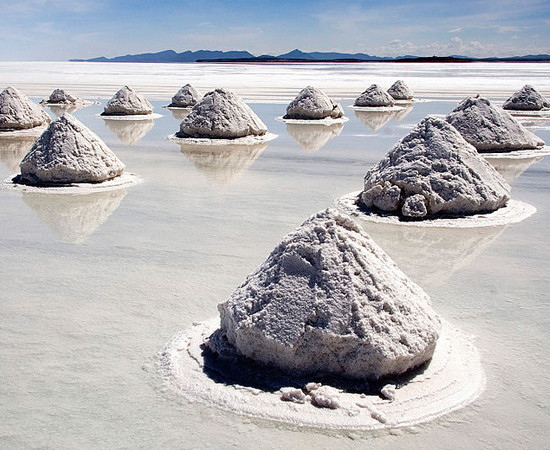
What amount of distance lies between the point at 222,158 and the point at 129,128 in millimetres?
5140

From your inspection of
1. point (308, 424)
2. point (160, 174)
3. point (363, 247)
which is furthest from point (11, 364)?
point (160, 174)

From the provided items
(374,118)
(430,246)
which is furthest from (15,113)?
(430,246)

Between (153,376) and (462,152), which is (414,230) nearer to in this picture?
(462,152)

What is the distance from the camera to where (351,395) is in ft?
10.1

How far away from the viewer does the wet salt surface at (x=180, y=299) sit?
9.29ft

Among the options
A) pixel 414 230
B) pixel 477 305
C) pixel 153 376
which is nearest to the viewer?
pixel 153 376

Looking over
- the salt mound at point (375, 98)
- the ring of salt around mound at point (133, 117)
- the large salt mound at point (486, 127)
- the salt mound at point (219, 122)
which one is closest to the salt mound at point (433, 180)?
the large salt mound at point (486, 127)

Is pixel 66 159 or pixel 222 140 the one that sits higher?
pixel 66 159

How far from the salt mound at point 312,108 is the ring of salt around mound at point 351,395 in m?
13.1

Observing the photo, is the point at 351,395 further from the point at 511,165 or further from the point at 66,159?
the point at 511,165

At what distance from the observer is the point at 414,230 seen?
20.3 ft

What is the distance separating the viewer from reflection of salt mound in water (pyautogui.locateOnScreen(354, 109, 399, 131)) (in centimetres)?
1560

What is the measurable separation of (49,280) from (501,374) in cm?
320

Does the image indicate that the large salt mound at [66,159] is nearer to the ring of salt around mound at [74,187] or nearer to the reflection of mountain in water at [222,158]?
the ring of salt around mound at [74,187]
